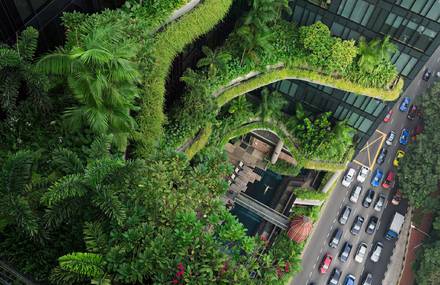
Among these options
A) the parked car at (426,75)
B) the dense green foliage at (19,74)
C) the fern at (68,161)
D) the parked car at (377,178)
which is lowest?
the fern at (68,161)

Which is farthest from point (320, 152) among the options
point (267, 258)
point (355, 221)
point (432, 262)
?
point (267, 258)

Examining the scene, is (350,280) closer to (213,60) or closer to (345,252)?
(345,252)

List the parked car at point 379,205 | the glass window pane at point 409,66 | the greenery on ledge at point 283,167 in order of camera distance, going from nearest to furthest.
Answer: the glass window pane at point 409,66
the greenery on ledge at point 283,167
the parked car at point 379,205

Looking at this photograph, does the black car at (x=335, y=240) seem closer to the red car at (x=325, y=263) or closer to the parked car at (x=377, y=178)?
the red car at (x=325, y=263)

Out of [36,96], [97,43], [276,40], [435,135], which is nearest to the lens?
[97,43]

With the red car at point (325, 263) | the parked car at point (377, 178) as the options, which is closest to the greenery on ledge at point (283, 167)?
the red car at point (325, 263)

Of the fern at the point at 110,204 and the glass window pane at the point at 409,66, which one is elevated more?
the glass window pane at the point at 409,66

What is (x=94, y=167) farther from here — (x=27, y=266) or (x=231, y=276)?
(x=231, y=276)

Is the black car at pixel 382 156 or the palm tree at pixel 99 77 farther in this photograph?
the black car at pixel 382 156

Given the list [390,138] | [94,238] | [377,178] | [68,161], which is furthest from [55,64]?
[390,138]
